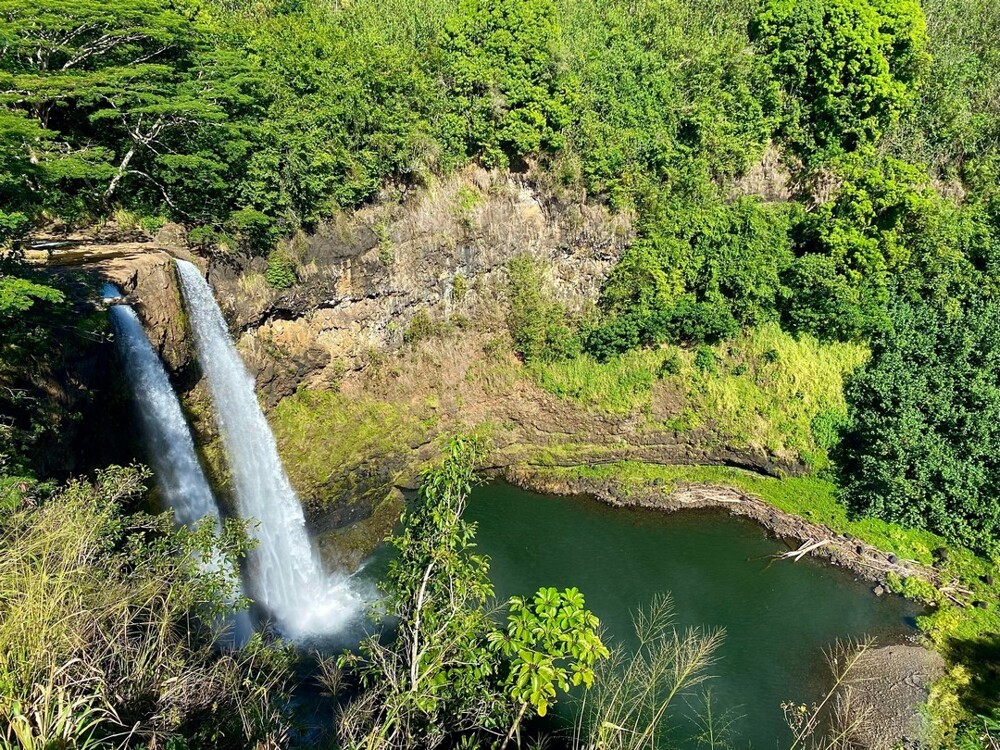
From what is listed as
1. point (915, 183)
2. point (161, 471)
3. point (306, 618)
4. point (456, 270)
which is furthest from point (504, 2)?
point (306, 618)

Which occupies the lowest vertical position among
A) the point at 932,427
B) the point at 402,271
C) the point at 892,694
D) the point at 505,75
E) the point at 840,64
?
the point at 892,694

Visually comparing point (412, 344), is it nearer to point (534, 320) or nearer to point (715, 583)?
point (534, 320)

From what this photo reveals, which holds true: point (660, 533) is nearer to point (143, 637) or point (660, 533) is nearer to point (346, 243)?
point (346, 243)

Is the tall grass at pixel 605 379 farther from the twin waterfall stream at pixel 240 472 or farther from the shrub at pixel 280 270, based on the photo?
the twin waterfall stream at pixel 240 472

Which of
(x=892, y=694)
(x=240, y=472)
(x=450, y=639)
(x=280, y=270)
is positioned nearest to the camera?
(x=450, y=639)

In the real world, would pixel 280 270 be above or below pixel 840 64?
below

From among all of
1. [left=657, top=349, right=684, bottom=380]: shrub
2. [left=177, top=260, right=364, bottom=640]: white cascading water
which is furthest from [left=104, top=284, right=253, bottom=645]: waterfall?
[left=657, top=349, right=684, bottom=380]: shrub

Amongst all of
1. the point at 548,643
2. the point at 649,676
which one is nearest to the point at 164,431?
the point at 548,643

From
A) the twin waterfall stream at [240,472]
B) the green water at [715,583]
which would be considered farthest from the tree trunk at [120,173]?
the green water at [715,583]
